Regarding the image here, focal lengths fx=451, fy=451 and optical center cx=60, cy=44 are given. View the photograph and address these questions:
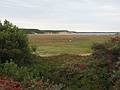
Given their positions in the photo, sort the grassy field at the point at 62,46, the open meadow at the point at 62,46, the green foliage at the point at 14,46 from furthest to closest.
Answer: the grassy field at the point at 62,46 < the open meadow at the point at 62,46 < the green foliage at the point at 14,46

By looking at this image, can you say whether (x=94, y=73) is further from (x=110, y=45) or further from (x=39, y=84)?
(x=39, y=84)

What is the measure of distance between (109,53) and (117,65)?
181 cm

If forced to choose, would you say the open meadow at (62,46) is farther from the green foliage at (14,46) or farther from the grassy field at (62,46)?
the green foliage at (14,46)

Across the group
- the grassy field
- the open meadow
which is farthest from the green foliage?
the grassy field

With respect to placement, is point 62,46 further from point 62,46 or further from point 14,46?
point 14,46

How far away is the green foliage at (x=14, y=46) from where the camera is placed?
2309cm

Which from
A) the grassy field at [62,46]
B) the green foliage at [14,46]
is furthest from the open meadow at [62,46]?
the green foliage at [14,46]

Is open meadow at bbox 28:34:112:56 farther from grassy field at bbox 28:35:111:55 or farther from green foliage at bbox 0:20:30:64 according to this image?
green foliage at bbox 0:20:30:64

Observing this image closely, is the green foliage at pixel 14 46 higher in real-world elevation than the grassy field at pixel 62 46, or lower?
higher

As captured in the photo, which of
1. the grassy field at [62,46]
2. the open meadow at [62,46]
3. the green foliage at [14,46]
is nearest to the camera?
the green foliage at [14,46]

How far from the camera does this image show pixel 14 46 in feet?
78.2

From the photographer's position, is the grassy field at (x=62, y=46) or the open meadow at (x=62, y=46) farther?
the grassy field at (x=62, y=46)

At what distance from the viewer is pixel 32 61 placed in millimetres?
24453

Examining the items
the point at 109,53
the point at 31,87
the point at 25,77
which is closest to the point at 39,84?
the point at 31,87
